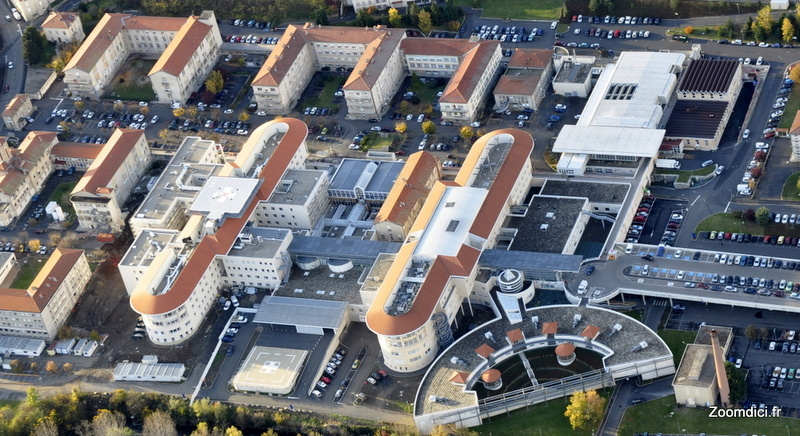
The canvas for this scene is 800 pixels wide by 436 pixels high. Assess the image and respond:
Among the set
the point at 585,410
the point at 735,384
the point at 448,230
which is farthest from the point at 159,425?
the point at 735,384

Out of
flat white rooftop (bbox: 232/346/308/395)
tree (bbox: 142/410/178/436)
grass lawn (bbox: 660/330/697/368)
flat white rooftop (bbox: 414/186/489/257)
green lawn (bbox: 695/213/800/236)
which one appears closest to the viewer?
tree (bbox: 142/410/178/436)

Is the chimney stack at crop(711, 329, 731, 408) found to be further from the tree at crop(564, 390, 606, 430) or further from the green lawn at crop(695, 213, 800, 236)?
the green lawn at crop(695, 213, 800, 236)

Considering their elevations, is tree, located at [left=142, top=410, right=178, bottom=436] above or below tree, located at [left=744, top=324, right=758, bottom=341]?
below

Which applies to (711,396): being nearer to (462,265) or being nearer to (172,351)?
(462,265)

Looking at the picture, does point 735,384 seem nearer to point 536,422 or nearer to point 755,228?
point 536,422

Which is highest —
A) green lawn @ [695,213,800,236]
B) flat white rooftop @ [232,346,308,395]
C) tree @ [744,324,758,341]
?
green lawn @ [695,213,800,236]

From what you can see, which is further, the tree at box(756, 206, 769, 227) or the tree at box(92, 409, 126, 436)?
the tree at box(756, 206, 769, 227)

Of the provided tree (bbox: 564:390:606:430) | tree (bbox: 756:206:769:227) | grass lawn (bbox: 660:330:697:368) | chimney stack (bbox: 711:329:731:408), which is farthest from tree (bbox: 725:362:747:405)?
tree (bbox: 756:206:769:227)
